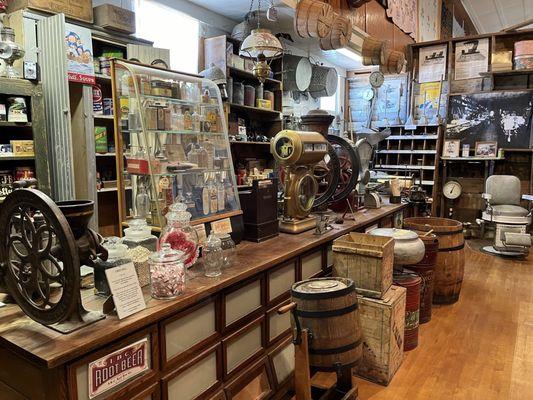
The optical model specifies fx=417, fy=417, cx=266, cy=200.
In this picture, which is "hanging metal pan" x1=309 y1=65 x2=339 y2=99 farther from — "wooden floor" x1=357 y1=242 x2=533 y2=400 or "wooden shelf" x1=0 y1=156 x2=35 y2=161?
"wooden shelf" x1=0 y1=156 x2=35 y2=161

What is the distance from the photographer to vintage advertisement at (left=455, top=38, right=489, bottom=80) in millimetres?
7023

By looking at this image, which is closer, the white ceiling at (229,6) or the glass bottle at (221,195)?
the glass bottle at (221,195)

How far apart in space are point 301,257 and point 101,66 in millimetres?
2694

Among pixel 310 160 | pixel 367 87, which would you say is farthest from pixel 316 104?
pixel 310 160

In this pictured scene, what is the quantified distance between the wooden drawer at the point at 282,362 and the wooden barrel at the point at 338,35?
299cm

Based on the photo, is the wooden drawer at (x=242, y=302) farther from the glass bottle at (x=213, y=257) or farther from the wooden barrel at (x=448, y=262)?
the wooden barrel at (x=448, y=262)

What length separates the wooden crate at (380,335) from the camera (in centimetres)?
250

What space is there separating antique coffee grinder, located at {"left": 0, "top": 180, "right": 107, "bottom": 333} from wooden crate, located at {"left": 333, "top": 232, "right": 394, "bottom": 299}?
1482 mm

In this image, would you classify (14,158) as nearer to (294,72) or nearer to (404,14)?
(294,72)

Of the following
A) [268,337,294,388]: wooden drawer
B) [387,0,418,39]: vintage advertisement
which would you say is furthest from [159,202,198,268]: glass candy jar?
[387,0,418,39]: vintage advertisement

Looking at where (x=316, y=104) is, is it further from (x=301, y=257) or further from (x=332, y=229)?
(x=301, y=257)

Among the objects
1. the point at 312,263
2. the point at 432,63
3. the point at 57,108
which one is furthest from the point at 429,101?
the point at 57,108

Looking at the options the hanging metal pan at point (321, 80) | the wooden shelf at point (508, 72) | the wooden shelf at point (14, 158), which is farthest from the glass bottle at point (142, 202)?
the wooden shelf at point (508, 72)

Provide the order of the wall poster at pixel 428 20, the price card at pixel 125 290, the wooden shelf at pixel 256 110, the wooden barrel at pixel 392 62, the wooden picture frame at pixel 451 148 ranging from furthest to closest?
the wall poster at pixel 428 20 < the wooden picture frame at pixel 451 148 < the wooden barrel at pixel 392 62 < the wooden shelf at pixel 256 110 < the price card at pixel 125 290
